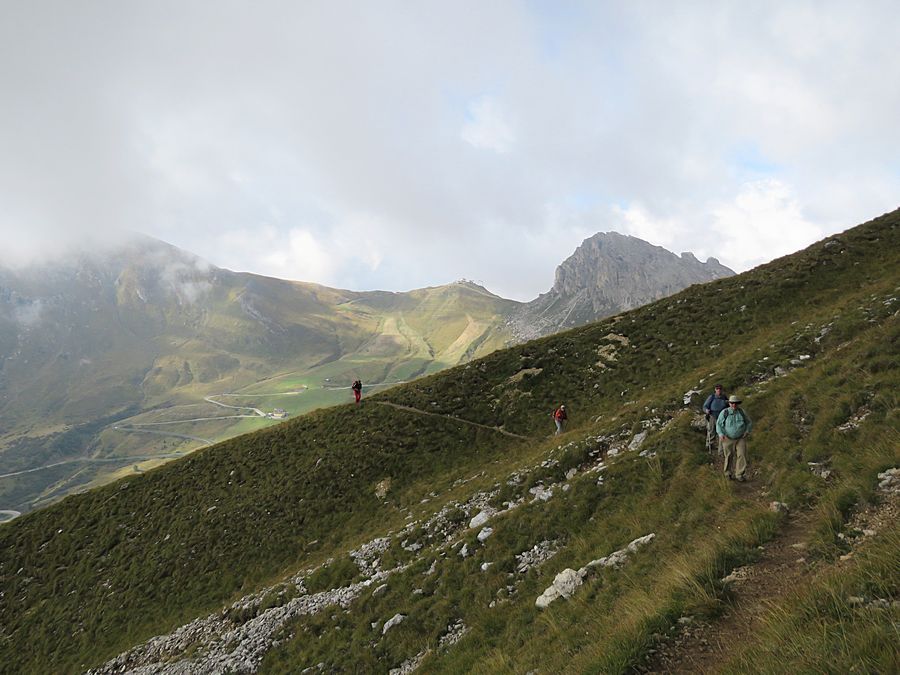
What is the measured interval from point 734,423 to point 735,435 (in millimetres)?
398

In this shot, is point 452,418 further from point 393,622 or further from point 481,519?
point 393,622

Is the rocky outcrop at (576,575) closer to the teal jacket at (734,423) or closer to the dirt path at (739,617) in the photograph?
the dirt path at (739,617)

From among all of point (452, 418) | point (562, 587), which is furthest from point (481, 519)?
point (452, 418)

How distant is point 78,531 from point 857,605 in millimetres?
48821

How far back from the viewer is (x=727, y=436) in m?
14.2

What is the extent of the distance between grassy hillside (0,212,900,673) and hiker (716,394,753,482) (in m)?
0.54

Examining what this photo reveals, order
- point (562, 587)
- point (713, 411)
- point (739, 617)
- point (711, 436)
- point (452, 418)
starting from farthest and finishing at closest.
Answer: point (452, 418) → point (711, 436) → point (713, 411) → point (562, 587) → point (739, 617)

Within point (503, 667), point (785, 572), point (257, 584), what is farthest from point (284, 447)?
point (785, 572)

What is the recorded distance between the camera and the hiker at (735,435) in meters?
13.9

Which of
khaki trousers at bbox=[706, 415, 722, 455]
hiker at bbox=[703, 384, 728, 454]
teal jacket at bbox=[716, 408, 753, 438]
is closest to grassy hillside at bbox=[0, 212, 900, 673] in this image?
khaki trousers at bbox=[706, 415, 722, 455]

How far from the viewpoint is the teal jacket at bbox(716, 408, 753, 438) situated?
13812mm

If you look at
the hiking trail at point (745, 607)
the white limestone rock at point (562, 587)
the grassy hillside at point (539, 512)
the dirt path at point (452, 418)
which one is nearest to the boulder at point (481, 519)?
the grassy hillside at point (539, 512)

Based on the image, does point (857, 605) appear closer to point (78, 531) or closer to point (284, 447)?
point (284, 447)

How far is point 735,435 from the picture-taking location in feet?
45.8
